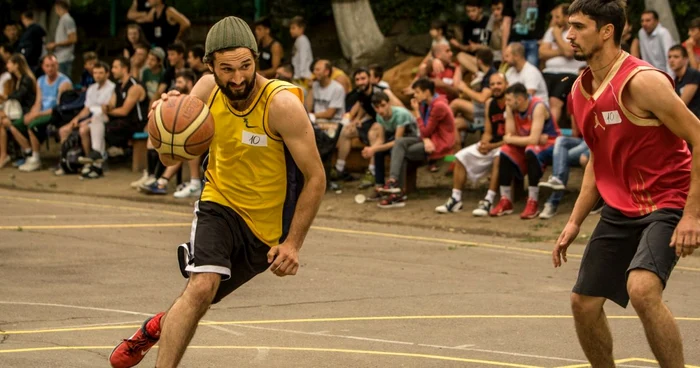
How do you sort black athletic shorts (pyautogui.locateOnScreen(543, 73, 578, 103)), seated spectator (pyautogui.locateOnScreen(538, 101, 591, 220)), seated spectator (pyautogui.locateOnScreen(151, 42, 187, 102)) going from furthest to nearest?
seated spectator (pyautogui.locateOnScreen(151, 42, 187, 102)), black athletic shorts (pyautogui.locateOnScreen(543, 73, 578, 103)), seated spectator (pyautogui.locateOnScreen(538, 101, 591, 220))

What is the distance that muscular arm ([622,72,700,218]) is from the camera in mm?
5977

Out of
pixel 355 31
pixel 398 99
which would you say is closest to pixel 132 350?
pixel 398 99

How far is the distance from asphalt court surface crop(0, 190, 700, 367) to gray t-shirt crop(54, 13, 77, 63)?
865 cm

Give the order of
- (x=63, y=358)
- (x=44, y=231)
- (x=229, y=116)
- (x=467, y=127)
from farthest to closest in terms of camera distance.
A: 1. (x=467, y=127)
2. (x=44, y=231)
3. (x=63, y=358)
4. (x=229, y=116)

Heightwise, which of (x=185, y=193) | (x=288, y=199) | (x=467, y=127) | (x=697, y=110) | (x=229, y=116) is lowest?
(x=185, y=193)

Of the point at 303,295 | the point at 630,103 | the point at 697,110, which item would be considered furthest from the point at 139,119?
the point at 630,103

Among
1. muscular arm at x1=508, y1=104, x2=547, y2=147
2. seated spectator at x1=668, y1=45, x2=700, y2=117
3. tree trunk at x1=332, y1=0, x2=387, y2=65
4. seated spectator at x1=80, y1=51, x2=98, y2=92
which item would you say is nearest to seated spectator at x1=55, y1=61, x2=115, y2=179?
→ seated spectator at x1=80, y1=51, x2=98, y2=92

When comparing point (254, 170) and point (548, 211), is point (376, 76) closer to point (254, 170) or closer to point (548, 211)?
point (548, 211)

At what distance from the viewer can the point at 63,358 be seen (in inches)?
287

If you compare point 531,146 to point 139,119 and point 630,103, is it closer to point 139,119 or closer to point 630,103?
point 139,119

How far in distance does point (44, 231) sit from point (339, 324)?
19.3ft

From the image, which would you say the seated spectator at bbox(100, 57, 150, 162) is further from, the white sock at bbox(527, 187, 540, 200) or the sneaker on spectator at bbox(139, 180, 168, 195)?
the white sock at bbox(527, 187, 540, 200)

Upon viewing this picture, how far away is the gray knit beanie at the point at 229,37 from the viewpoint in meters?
6.43


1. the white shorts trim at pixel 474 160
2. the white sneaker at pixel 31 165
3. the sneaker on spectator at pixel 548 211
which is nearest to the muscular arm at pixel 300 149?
the sneaker on spectator at pixel 548 211
